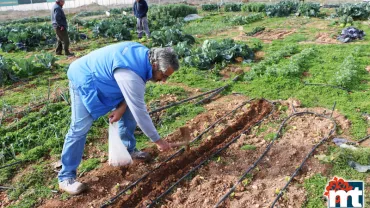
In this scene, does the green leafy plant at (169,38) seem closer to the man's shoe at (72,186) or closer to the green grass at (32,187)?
the green grass at (32,187)

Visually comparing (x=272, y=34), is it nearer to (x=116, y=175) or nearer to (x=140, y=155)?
(x=140, y=155)

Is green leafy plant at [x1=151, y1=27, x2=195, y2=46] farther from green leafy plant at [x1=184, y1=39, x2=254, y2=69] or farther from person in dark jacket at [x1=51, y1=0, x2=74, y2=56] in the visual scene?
person in dark jacket at [x1=51, y1=0, x2=74, y2=56]

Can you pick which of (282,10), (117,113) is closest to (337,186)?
(117,113)

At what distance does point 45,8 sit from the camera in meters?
28.8

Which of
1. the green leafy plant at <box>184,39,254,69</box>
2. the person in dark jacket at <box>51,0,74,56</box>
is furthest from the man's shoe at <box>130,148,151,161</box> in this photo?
the person in dark jacket at <box>51,0,74,56</box>

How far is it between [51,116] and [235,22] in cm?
1044

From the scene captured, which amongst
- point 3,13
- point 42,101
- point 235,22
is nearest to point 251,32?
point 235,22

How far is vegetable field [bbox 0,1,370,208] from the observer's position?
3.69m

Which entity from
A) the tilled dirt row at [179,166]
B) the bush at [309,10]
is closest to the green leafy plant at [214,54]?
the tilled dirt row at [179,166]

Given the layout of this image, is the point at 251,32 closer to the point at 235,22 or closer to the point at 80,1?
the point at 235,22

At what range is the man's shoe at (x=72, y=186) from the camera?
11.9 feet

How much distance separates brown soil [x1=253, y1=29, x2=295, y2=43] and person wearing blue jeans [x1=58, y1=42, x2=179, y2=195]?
313 inches

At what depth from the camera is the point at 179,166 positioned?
4152mm

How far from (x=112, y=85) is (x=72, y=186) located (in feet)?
4.20
